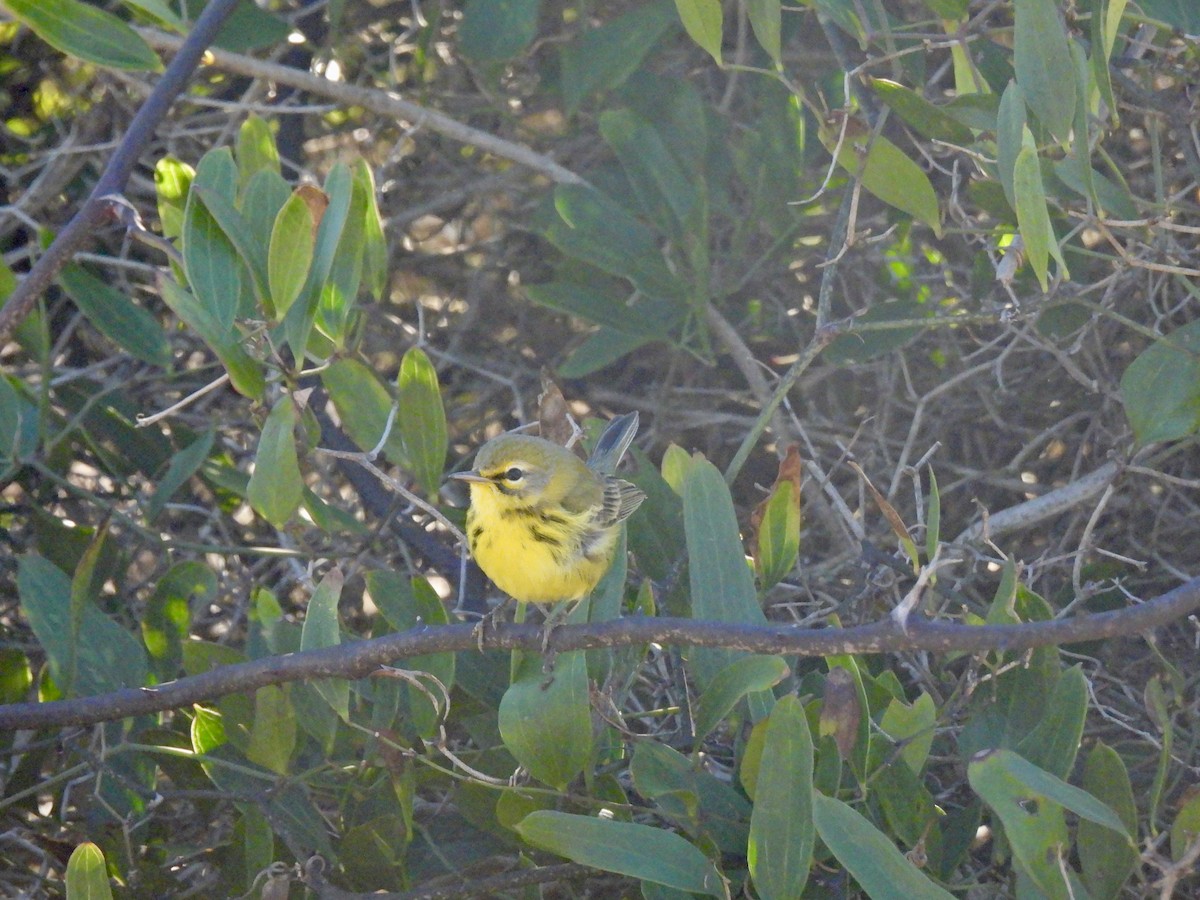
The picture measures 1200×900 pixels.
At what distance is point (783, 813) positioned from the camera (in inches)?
70.1

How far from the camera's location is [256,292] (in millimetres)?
2088

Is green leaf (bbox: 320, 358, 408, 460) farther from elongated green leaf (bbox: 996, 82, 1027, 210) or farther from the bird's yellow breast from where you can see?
elongated green leaf (bbox: 996, 82, 1027, 210)

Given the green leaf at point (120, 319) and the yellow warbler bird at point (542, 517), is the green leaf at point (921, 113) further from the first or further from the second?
the green leaf at point (120, 319)

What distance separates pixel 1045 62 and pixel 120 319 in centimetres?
199

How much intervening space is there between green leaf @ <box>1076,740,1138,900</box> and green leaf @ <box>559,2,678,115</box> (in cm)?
203

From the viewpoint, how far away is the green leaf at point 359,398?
2.33 metres

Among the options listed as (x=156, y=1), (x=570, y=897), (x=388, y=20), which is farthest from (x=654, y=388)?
(x=156, y=1)

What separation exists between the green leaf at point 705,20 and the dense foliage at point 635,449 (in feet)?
0.04

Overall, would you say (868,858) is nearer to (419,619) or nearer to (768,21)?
(419,619)

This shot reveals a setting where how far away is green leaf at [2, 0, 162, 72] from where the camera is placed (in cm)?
231

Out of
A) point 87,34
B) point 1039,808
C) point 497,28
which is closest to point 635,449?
point 497,28

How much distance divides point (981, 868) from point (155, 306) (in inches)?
Answer: 101

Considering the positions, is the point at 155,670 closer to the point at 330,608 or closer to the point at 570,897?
the point at 330,608

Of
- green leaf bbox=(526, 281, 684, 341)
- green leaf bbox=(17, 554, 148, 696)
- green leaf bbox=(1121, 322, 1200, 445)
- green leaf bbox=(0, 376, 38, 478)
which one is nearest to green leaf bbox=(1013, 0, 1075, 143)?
green leaf bbox=(1121, 322, 1200, 445)
